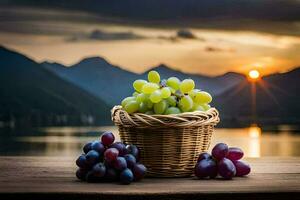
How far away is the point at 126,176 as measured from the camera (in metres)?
2.80

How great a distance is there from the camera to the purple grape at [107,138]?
2951 mm

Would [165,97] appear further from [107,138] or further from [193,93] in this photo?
[107,138]

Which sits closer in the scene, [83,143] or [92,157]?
[92,157]

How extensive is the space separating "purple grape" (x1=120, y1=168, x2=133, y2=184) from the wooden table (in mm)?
36

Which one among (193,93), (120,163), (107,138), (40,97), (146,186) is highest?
(40,97)

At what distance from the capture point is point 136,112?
304 cm

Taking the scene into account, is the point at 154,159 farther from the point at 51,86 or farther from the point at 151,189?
the point at 51,86

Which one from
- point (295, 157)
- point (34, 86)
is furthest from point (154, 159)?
point (34, 86)

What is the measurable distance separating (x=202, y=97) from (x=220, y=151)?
29 centimetres

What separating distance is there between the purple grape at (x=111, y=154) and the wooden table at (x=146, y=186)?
120mm

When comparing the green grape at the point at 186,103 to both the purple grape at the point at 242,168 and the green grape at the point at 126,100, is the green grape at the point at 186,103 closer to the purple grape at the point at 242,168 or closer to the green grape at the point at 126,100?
the green grape at the point at 126,100

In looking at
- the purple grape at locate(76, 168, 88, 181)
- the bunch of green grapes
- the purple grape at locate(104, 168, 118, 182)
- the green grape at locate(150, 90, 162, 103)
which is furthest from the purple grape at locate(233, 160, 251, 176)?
the purple grape at locate(76, 168, 88, 181)

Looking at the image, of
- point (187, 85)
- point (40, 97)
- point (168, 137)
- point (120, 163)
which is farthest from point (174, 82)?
point (40, 97)

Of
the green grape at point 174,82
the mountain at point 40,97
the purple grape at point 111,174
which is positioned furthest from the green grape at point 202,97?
the mountain at point 40,97
